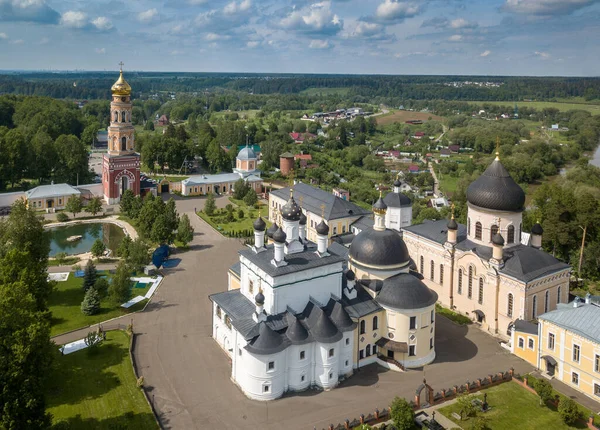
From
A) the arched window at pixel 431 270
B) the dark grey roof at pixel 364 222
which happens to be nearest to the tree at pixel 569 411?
the arched window at pixel 431 270

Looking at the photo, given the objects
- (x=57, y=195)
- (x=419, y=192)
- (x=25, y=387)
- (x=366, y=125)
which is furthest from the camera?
(x=366, y=125)

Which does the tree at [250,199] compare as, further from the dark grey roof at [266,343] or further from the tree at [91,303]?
the dark grey roof at [266,343]

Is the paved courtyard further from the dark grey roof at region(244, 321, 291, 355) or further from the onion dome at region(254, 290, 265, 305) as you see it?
the onion dome at region(254, 290, 265, 305)

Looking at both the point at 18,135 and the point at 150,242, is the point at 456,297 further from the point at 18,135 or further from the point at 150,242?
the point at 18,135

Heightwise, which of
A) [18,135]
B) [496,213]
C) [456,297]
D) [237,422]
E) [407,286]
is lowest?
[237,422]

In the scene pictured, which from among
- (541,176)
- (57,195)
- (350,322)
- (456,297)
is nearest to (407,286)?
(350,322)

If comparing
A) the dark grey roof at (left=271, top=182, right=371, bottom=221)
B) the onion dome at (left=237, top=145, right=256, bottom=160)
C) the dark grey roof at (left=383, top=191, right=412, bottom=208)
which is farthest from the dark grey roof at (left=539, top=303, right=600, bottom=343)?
the onion dome at (left=237, top=145, right=256, bottom=160)
